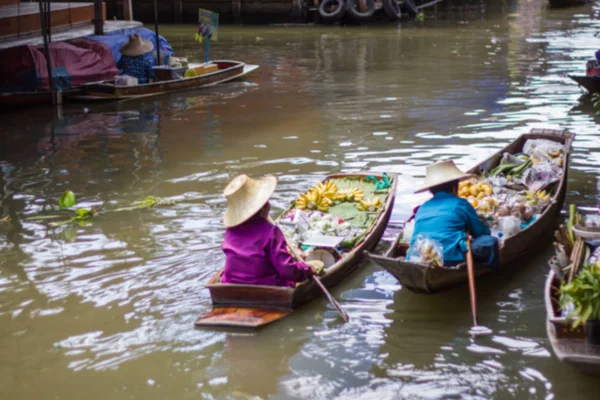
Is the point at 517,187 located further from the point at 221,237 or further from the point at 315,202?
the point at 221,237

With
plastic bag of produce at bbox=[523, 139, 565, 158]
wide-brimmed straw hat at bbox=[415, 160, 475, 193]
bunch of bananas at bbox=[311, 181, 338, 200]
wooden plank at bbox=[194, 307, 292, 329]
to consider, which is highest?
wide-brimmed straw hat at bbox=[415, 160, 475, 193]

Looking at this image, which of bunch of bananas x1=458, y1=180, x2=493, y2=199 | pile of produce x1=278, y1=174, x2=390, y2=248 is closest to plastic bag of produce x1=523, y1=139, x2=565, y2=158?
bunch of bananas x1=458, y1=180, x2=493, y2=199

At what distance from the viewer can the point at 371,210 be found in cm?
716

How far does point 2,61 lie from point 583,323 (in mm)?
11658

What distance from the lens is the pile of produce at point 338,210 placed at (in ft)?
21.8

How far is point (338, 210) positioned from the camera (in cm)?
721

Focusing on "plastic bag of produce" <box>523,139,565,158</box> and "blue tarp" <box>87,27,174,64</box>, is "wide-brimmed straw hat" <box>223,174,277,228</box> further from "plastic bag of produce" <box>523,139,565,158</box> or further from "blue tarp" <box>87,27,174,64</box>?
"blue tarp" <box>87,27,174,64</box>

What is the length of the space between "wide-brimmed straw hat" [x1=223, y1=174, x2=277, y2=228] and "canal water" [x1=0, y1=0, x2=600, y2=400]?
793 millimetres

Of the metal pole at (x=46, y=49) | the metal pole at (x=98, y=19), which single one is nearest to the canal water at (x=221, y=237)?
the metal pole at (x=46, y=49)

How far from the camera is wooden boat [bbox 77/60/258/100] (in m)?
13.9

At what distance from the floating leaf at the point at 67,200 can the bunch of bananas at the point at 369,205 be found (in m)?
3.14

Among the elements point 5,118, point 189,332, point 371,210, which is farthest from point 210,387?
point 5,118

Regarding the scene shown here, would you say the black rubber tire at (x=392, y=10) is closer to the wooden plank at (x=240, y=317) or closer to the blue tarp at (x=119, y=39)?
the blue tarp at (x=119, y=39)

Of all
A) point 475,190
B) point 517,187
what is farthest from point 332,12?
point 475,190
